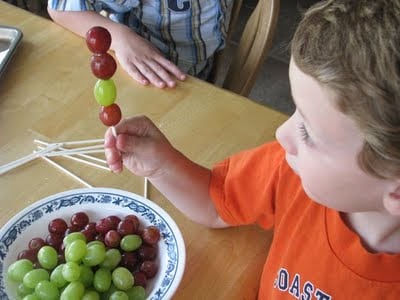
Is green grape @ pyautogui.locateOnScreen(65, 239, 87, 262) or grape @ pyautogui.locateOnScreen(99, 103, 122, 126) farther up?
grape @ pyautogui.locateOnScreen(99, 103, 122, 126)

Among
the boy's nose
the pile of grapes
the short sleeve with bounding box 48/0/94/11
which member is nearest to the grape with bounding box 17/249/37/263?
the pile of grapes

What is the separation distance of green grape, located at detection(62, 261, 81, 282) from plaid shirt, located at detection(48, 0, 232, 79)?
69 cm

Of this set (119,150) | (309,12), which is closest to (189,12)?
(119,150)

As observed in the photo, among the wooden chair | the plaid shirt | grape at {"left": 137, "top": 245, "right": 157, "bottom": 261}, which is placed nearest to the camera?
grape at {"left": 137, "top": 245, "right": 157, "bottom": 261}

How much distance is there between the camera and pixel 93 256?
69 centimetres

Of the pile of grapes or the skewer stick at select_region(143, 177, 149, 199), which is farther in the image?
the skewer stick at select_region(143, 177, 149, 199)

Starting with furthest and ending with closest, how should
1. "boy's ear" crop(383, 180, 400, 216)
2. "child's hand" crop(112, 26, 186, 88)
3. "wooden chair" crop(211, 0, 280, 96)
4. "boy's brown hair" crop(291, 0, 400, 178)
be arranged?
1. "wooden chair" crop(211, 0, 280, 96)
2. "child's hand" crop(112, 26, 186, 88)
3. "boy's ear" crop(383, 180, 400, 216)
4. "boy's brown hair" crop(291, 0, 400, 178)

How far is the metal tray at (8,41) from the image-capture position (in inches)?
41.4

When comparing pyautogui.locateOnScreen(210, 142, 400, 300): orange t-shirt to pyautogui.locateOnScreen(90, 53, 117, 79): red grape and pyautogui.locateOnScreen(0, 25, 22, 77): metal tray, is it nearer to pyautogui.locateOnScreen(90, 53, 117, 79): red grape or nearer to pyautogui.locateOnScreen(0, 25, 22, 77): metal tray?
pyautogui.locateOnScreen(90, 53, 117, 79): red grape

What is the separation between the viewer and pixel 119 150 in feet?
2.58

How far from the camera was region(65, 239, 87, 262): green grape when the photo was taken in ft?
2.23

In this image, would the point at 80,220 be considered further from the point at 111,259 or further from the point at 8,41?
the point at 8,41

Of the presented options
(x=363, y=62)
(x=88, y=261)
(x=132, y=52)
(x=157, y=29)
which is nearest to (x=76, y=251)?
(x=88, y=261)

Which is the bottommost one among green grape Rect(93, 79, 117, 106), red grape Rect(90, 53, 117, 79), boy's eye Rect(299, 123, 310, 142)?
green grape Rect(93, 79, 117, 106)
